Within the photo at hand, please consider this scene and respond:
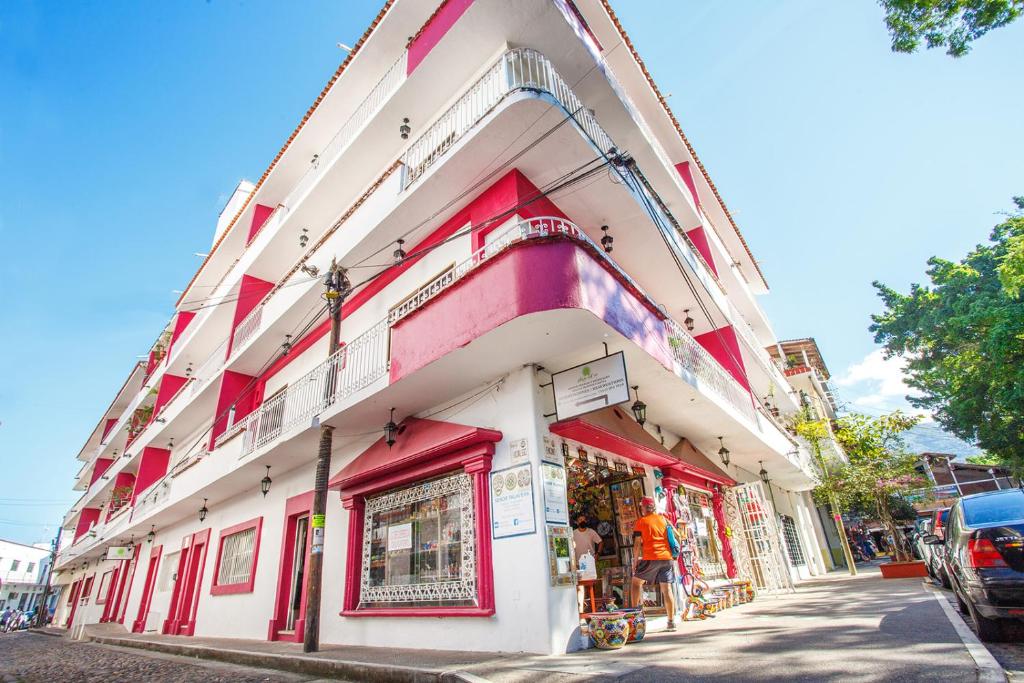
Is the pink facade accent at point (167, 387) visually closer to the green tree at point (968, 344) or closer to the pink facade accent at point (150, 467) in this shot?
the pink facade accent at point (150, 467)

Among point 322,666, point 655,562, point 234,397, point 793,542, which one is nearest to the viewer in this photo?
point 322,666

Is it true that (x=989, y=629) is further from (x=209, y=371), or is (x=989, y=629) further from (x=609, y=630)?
(x=209, y=371)

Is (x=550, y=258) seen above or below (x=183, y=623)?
above

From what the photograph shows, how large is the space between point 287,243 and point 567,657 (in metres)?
13.6

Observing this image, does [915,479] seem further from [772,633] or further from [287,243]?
[287,243]

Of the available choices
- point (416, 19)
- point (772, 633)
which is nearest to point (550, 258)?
point (772, 633)

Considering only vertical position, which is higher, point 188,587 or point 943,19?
point 943,19

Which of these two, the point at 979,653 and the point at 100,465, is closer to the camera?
the point at 979,653

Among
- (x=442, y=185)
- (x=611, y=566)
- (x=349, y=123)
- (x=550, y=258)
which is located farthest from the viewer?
(x=349, y=123)

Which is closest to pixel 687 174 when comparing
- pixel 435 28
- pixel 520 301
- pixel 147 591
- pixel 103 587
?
pixel 435 28

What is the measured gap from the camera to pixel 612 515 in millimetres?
9562

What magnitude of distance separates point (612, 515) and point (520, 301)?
562cm

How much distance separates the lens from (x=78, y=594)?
28281mm

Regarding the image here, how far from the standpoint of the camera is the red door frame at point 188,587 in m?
13.7
